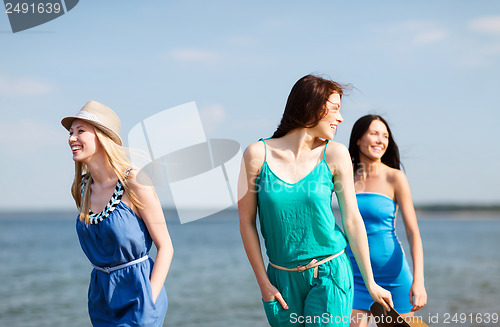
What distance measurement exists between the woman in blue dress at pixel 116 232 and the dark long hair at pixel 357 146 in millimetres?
1949

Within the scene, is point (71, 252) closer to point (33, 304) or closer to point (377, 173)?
point (33, 304)

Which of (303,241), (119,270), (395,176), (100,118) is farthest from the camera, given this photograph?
(395,176)

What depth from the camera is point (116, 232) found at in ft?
9.21

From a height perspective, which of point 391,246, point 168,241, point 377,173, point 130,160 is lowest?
point 391,246

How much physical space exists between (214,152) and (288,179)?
1.33 metres

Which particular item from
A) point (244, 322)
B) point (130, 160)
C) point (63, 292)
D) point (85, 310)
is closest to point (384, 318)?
point (130, 160)

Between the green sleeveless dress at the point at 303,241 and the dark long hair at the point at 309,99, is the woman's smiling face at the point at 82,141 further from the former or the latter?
the dark long hair at the point at 309,99

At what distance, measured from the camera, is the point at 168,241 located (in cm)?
294

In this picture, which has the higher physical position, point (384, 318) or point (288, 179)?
point (288, 179)

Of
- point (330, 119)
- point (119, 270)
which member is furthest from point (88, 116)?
point (330, 119)

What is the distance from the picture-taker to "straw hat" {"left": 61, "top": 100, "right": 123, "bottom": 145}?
9.66 ft

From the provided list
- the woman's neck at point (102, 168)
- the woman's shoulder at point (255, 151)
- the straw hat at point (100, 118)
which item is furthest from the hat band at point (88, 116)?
the woman's shoulder at point (255, 151)

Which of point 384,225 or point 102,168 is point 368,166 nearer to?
point 384,225

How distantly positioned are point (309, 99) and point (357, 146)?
5.31 ft
